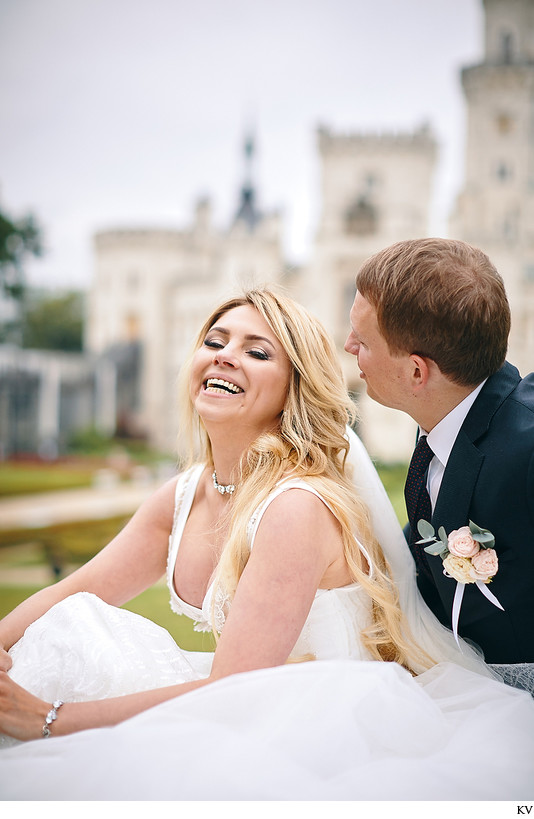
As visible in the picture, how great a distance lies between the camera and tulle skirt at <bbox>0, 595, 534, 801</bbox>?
4.59ft

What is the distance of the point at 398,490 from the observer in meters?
11.0

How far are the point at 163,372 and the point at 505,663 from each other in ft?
94.7

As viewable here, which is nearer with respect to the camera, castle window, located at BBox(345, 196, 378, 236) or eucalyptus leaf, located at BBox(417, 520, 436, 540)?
eucalyptus leaf, located at BBox(417, 520, 436, 540)

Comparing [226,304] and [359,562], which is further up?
[226,304]

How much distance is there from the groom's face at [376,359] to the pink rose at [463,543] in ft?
1.30

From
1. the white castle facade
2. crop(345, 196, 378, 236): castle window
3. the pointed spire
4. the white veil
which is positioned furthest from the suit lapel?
the pointed spire

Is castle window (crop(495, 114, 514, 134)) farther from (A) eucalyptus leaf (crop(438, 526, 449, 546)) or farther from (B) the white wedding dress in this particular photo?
(B) the white wedding dress

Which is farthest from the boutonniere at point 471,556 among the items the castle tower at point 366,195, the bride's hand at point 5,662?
the castle tower at point 366,195

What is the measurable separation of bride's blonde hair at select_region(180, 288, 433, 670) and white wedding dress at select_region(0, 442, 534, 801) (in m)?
0.11

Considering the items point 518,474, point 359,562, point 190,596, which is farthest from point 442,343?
point 190,596

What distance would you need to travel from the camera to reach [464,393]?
188 cm

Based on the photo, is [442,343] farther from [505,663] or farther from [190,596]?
[190,596]

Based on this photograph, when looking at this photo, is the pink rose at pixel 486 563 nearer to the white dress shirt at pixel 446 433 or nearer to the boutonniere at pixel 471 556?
the boutonniere at pixel 471 556

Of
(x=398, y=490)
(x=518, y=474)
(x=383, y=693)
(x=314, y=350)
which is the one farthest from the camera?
(x=398, y=490)
